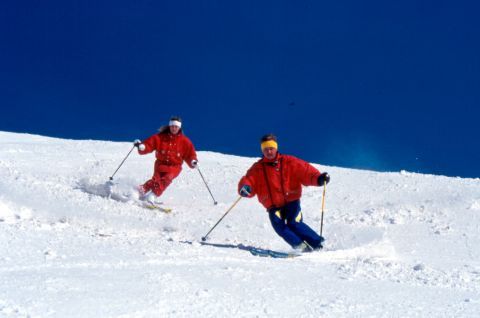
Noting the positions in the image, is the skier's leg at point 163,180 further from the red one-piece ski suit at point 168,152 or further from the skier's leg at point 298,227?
the skier's leg at point 298,227

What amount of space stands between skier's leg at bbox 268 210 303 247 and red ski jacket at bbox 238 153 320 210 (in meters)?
0.14

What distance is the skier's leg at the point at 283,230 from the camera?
628 cm

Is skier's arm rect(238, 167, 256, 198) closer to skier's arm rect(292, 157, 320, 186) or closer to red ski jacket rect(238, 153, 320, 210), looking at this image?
red ski jacket rect(238, 153, 320, 210)

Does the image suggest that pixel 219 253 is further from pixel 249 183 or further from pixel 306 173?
pixel 306 173

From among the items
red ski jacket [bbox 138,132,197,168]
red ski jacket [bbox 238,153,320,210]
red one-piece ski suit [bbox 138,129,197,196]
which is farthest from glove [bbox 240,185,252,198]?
red ski jacket [bbox 138,132,197,168]

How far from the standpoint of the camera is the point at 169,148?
9438 mm

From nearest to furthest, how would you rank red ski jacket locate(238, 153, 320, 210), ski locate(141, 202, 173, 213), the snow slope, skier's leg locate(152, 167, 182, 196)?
the snow slope, red ski jacket locate(238, 153, 320, 210), ski locate(141, 202, 173, 213), skier's leg locate(152, 167, 182, 196)

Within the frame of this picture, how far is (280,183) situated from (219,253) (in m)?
1.89

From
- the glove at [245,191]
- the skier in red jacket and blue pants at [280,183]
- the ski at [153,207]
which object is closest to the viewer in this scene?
the glove at [245,191]

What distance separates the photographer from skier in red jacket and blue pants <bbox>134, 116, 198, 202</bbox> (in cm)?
911

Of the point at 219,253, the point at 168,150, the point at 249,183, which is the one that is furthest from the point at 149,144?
the point at 219,253

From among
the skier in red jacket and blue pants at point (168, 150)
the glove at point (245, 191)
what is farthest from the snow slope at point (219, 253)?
the glove at point (245, 191)

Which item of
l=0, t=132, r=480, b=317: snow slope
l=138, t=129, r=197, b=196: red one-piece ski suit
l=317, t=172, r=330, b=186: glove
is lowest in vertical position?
l=0, t=132, r=480, b=317: snow slope

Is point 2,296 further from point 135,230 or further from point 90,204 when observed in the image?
point 90,204
